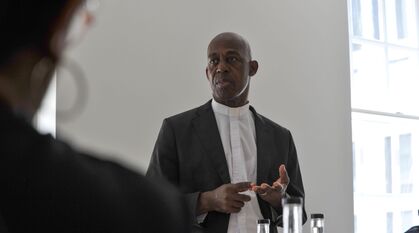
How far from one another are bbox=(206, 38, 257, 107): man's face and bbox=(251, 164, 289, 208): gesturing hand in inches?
27.2

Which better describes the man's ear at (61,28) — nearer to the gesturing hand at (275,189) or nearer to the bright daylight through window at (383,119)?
the gesturing hand at (275,189)

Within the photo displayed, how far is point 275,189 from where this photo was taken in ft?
12.3

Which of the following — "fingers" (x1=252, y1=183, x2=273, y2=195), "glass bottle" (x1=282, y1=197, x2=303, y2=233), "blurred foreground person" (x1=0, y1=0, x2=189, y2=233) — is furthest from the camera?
"fingers" (x1=252, y1=183, x2=273, y2=195)

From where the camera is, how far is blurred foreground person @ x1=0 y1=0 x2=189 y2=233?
2.09ft

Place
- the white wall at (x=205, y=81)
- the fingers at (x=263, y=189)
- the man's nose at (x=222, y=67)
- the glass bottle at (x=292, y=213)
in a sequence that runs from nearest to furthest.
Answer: the glass bottle at (x=292, y=213) → the fingers at (x=263, y=189) → the man's nose at (x=222, y=67) → the white wall at (x=205, y=81)

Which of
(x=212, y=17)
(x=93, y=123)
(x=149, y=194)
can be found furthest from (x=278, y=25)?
(x=149, y=194)

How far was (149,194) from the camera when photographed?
0.71 meters

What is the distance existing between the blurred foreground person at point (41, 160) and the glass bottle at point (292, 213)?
1.09 metres

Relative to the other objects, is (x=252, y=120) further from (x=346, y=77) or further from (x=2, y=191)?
(x=2, y=191)

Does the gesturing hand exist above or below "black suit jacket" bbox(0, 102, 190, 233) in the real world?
above

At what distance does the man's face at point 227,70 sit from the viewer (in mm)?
4352

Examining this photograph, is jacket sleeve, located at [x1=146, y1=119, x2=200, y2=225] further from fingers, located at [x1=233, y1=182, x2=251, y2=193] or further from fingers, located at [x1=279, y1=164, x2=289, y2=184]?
fingers, located at [x1=279, y1=164, x2=289, y2=184]

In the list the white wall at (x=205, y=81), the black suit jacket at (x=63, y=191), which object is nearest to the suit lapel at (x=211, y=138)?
the white wall at (x=205, y=81)

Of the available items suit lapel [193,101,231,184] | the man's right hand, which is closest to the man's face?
suit lapel [193,101,231,184]
